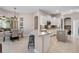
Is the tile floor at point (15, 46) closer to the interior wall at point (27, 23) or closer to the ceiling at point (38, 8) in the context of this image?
the interior wall at point (27, 23)

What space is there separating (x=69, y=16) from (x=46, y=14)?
461mm

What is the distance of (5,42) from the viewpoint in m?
2.47

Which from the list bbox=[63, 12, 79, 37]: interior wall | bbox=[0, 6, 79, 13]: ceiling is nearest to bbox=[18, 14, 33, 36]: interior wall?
bbox=[0, 6, 79, 13]: ceiling

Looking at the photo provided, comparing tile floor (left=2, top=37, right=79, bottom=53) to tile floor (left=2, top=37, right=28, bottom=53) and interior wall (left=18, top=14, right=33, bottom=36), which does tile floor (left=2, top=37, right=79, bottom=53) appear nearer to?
tile floor (left=2, top=37, right=28, bottom=53)

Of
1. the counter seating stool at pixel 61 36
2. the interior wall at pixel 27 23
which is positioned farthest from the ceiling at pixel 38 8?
the counter seating stool at pixel 61 36

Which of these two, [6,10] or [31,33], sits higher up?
[6,10]

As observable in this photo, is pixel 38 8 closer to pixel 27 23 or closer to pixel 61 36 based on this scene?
pixel 27 23

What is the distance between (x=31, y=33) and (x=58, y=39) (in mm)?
558

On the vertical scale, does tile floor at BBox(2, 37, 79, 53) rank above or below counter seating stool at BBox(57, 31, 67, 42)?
below

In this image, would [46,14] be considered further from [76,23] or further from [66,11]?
[76,23]

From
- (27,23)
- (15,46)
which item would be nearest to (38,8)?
(27,23)

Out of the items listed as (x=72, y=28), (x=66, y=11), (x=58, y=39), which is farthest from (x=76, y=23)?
(x=58, y=39)
